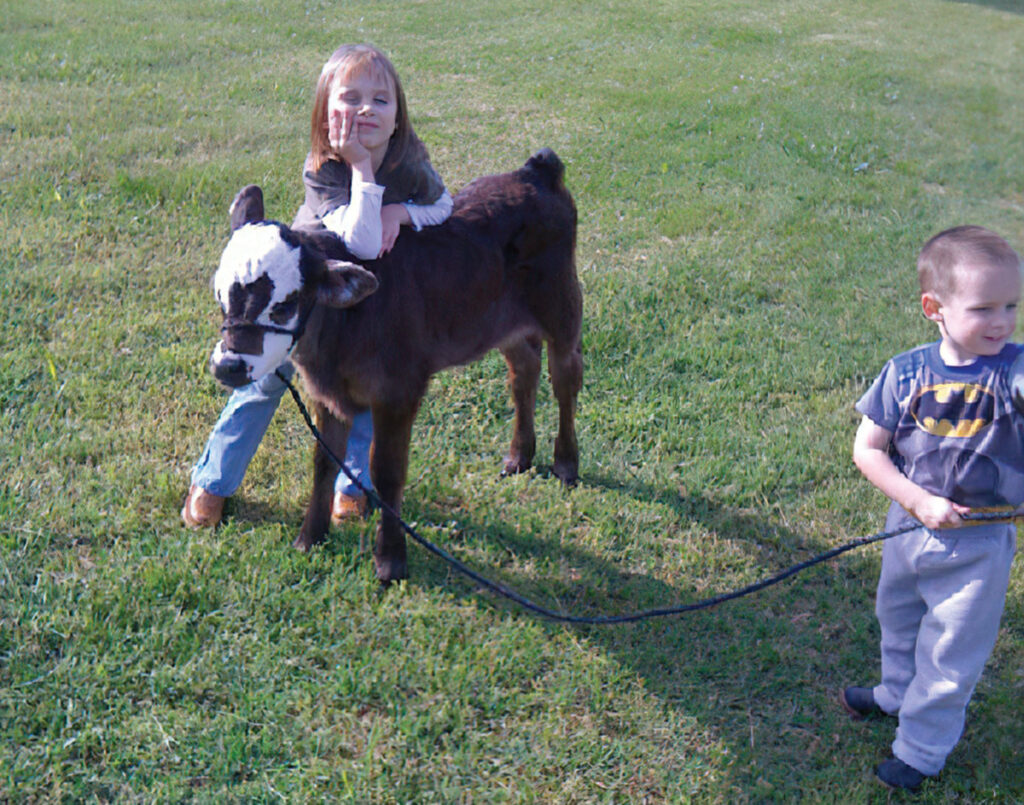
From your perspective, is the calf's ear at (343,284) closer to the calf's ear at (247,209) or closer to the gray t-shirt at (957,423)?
the calf's ear at (247,209)

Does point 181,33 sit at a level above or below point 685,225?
above

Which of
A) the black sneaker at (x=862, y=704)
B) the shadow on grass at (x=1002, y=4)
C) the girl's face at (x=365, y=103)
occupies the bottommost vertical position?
the black sneaker at (x=862, y=704)

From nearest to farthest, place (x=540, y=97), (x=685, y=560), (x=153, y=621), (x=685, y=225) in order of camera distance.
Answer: (x=153, y=621)
(x=685, y=560)
(x=685, y=225)
(x=540, y=97)

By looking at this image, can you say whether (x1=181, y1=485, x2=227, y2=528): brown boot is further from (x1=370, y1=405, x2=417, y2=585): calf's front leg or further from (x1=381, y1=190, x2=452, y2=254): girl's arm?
(x1=381, y1=190, x2=452, y2=254): girl's arm

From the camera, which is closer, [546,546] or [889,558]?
[889,558]

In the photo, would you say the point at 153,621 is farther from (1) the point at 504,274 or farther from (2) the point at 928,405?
(2) the point at 928,405

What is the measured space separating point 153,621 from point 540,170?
2.59 m

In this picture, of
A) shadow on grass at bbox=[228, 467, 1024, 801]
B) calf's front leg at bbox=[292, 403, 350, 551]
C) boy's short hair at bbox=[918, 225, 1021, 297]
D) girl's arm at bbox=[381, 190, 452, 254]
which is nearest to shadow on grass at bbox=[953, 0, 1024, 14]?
shadow on grass at bbox=[228, 467, 1024, 801]

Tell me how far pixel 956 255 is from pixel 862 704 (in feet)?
5.68

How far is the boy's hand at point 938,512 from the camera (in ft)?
9.44

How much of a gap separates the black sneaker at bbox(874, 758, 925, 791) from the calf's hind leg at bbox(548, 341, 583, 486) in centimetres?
206

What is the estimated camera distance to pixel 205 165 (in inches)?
320

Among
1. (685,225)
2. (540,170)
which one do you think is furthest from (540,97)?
(540,170)

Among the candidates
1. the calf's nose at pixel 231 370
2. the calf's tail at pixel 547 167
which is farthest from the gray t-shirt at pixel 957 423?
the calf's nose at pixel 231 370
